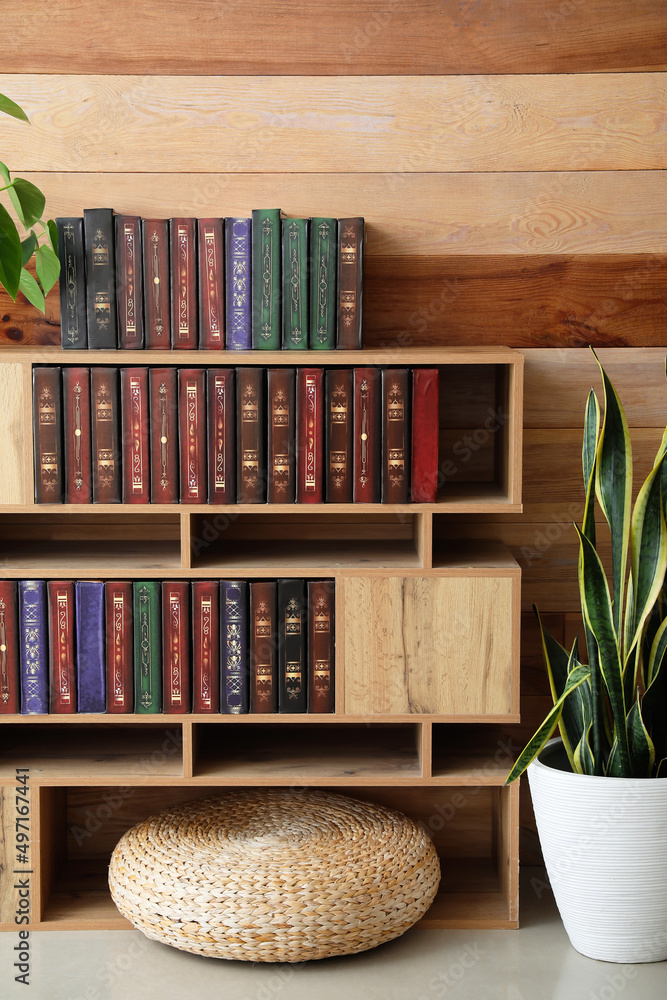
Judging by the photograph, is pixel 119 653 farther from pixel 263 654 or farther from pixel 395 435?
pixel 395 435

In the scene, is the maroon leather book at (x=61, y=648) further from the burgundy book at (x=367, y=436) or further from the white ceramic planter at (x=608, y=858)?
the white ceramic planter at (x=608, y=858)

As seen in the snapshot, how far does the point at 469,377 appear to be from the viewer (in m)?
1.76

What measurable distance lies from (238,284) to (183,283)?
92 millimetres

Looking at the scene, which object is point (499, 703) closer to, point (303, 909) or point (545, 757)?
point (545, 757)

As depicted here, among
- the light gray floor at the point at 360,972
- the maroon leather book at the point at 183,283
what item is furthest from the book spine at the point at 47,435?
the light gray floor at the point at 360,972

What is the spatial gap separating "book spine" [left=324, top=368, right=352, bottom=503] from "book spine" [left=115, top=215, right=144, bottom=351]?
1.13 feet

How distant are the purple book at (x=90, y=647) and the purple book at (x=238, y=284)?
0.47m

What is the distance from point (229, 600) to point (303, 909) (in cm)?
49

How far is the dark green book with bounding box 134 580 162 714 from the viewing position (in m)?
1.55

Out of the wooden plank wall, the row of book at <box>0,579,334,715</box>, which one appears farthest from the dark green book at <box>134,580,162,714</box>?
the wooden plank wall

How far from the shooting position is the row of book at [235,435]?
1.51 metres

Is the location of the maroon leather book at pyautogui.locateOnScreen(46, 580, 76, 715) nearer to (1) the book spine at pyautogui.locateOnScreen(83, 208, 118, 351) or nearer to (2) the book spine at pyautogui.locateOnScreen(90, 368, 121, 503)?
(2) the book spine at pyautogui.locateOnScreen(90, 368, 121, 503)

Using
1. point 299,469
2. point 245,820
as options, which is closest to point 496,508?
point 299,469

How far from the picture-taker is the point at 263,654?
156 centimetres
